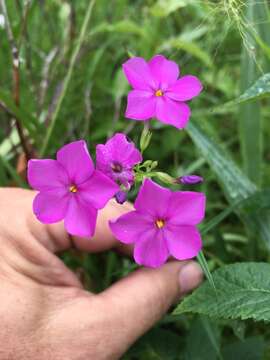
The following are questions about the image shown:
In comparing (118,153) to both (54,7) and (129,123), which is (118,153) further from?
(54,7)

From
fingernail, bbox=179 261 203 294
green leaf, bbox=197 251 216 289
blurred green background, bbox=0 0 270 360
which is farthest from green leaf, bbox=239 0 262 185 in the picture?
green leaf, bbox=197 251 216 289

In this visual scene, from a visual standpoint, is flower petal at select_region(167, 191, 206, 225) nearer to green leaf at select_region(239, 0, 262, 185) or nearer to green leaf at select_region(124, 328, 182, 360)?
green leaf at select_region(124, 328, 182, 360)

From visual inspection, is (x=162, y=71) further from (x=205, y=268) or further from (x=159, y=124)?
(x=159, y=124)

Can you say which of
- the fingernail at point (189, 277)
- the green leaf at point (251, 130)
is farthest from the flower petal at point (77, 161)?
the green leaf at point (251, 130)

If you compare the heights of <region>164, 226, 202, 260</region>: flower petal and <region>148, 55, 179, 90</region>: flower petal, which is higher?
<region>148, 55, 179, 90</region>: flower petal

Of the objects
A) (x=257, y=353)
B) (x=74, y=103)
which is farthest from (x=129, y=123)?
(x=257, y=353)

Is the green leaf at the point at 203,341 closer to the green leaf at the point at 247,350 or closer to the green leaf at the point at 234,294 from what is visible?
the green leaf at the point at 247,350

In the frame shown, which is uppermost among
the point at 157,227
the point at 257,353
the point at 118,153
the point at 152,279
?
the point at 118,153
